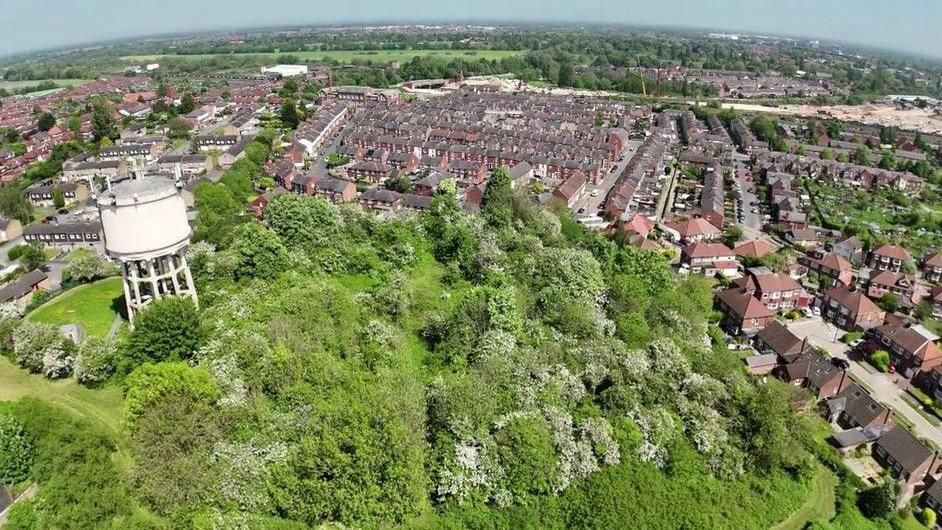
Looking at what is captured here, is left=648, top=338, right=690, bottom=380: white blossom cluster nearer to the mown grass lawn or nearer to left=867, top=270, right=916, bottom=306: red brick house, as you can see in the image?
the mown grass lawn

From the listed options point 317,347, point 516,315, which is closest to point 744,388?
point 516,315

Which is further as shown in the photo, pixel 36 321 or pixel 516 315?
pixel 36 321

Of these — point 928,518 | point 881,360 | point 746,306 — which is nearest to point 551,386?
point 928,518

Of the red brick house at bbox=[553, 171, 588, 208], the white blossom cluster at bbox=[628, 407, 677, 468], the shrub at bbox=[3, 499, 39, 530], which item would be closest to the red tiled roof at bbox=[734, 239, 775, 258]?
the red brick house at bbox=[553, 171, 588, 208]

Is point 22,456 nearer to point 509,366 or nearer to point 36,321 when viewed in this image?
point 36,321

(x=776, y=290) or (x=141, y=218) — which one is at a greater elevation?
(x=141, y=218)

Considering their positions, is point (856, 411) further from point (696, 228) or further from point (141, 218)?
point (141, 218)
